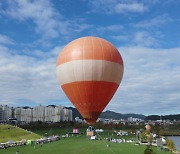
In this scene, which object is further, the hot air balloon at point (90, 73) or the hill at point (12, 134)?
the hill at point (12, 134)

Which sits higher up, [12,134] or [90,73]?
[90,73]

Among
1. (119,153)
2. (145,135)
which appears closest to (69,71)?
(119,153)

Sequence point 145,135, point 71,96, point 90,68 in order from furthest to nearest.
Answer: point 145,135
point 71,96
point 90,68

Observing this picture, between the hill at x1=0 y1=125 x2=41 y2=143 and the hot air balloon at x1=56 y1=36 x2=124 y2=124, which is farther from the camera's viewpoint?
the hill at x1=0 y1=125 x2=41 y2=143

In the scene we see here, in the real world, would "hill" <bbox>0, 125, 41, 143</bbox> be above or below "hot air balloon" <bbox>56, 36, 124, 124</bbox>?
below

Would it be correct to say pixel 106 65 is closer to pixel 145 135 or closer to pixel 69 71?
pixel 69 71

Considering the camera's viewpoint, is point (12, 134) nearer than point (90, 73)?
No

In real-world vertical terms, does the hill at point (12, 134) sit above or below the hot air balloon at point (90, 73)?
below

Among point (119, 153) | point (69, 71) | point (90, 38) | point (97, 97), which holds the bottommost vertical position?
point (119, 153)
